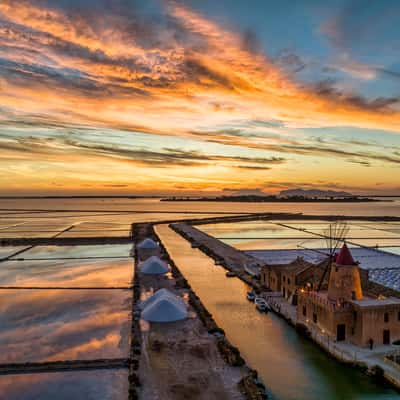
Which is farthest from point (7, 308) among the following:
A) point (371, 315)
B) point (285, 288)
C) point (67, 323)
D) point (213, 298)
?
point (371, 315)

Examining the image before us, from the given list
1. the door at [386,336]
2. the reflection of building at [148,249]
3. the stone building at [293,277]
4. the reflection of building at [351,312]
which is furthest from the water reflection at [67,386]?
the reflection of building at [148,249]

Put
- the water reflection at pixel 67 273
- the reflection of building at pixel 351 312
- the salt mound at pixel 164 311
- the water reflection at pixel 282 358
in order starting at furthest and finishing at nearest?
the water reflection at pixel 67 273
the salt mound at pixel 164 311
the reflection of building at pixel 351 312
the water reflection at pixel 282 358

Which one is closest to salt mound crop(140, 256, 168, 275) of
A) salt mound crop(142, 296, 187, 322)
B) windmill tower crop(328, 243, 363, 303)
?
salt mound crop(142, 296, 187, 322)

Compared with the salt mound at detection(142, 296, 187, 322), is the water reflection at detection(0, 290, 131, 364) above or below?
below

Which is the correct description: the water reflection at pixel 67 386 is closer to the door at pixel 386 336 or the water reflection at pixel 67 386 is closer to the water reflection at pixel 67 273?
the door at pixel 386 336

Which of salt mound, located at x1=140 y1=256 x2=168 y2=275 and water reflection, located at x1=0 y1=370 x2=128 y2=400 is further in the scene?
salt mound, located at x1=140 y1=256 x2=168 y2=275

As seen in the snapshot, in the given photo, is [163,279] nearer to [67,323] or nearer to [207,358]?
[67,323]

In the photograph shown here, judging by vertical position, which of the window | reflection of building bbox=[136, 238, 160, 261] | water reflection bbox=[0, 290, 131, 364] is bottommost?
water reflection bbox=[0, 290, 131, 364]

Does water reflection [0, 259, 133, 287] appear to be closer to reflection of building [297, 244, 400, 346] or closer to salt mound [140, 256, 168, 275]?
salt mound [140, 256, 168, 275]
